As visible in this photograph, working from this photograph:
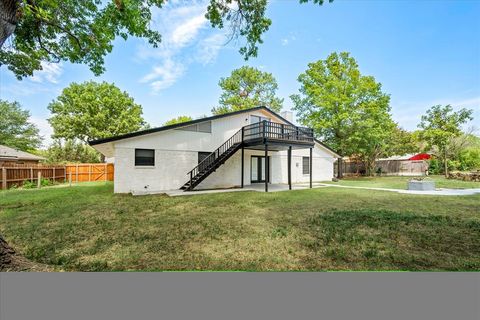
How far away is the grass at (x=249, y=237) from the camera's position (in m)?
3.10

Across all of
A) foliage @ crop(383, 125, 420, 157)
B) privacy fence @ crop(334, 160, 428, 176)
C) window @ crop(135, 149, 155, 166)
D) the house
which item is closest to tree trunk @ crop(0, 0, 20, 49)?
the house

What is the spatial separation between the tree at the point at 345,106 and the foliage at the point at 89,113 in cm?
2664

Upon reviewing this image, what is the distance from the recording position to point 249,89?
3225cm

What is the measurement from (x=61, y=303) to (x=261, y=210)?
547cm

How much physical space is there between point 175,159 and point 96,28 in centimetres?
751

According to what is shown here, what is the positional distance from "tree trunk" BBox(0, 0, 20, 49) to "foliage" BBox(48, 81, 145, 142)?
99.8ft

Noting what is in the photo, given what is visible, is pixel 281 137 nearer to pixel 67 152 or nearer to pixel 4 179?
pixel 4 179

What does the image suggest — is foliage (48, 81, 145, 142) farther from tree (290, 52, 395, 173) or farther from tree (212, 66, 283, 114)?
tree (290, 52, 395, 173)

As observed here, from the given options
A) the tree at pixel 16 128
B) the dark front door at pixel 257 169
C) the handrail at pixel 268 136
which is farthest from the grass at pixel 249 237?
the tree at pixel 16 128

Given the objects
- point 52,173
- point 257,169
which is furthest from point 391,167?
point 52,173

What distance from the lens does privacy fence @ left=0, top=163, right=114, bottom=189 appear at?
13.7 metres

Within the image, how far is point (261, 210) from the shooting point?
6832mm

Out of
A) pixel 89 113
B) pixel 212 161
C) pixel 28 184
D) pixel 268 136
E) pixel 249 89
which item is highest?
pixel 249 89

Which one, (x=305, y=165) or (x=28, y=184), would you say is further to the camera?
(x=305, y=165)
